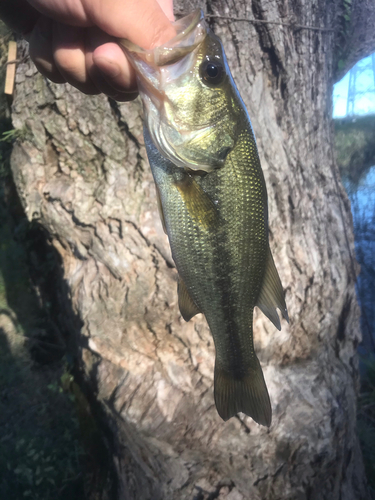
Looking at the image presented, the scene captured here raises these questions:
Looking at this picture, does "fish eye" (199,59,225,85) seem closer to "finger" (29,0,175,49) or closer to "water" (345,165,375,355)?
"finger" (29,0,175,49)

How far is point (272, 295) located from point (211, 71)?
2.49ft

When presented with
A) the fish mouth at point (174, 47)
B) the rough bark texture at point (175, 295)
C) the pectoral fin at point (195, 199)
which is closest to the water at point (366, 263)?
the rough bark texture at point (175, 295)

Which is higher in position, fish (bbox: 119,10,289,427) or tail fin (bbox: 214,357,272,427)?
fish (bbox: 119,10,289,427)

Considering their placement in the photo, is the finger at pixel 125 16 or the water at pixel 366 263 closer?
the finger at pixel 125 16

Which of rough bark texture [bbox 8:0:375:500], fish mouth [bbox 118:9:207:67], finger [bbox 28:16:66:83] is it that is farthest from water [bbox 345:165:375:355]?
finger [bbox 28:16:66:83]

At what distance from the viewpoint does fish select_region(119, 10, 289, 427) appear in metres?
0.90

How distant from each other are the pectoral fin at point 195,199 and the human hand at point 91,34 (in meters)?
0.37

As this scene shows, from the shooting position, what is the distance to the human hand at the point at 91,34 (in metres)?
0.85

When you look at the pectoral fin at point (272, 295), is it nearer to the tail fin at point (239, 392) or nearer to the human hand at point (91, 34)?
the tail fin at point (239, 392)

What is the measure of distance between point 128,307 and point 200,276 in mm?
923

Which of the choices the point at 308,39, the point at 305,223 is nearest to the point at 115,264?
the point at 305,223

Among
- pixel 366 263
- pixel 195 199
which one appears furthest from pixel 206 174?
pixel 366 263

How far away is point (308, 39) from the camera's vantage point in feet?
6.95

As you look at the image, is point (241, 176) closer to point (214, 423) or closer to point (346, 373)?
point (214, 423)
